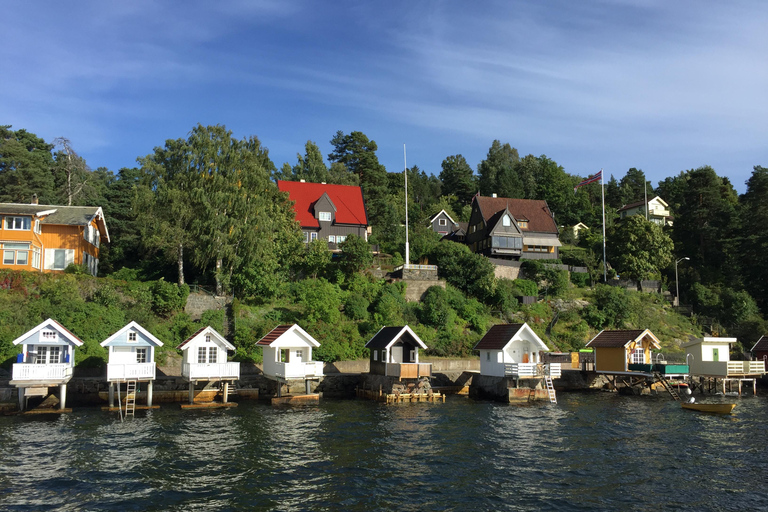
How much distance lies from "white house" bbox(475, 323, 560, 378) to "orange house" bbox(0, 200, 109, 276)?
3943 cm

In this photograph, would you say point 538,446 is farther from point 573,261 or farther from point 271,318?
point 573,261

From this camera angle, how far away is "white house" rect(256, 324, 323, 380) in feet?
131

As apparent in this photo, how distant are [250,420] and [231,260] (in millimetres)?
21889

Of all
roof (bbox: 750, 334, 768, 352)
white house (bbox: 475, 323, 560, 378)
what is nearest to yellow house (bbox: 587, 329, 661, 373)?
white house (bbox: 475, 323, 560, 378)

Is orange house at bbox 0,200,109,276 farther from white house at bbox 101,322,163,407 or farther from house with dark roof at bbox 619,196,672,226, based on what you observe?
house with dark roof at bbox 619,196,672,226

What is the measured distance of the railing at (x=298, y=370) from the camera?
130 ft

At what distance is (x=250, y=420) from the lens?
108ft

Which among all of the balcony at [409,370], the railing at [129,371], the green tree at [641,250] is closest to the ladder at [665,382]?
the balcony at [409,370]

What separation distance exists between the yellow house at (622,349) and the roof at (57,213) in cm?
5001

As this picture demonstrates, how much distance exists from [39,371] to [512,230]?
188ft

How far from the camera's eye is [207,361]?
39.8m

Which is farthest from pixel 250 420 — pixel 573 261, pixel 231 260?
pixel 573 261

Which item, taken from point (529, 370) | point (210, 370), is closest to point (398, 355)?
point (529, 370)

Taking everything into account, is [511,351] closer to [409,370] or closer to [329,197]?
[409,370]
